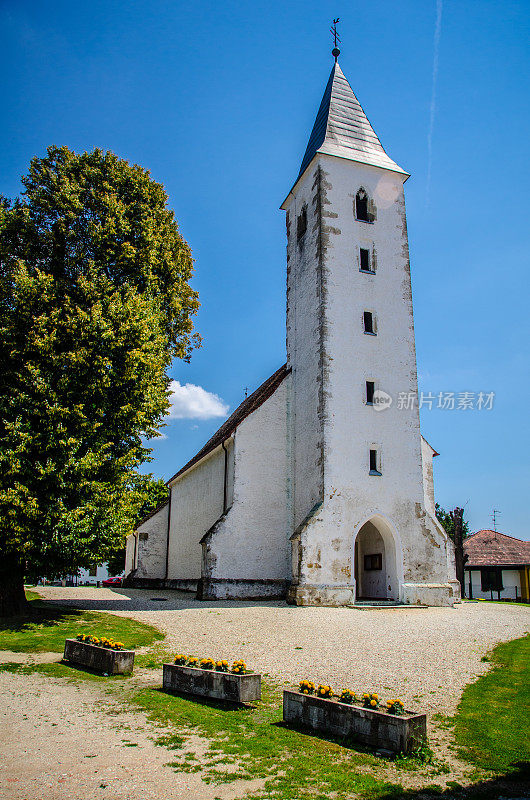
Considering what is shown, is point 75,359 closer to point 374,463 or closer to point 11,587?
point 11,587

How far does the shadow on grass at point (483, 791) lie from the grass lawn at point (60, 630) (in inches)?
328

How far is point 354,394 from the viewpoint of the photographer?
23094 millimetres

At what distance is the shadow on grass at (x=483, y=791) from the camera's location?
4.86 metres

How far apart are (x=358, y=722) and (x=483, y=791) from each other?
1.55 metres

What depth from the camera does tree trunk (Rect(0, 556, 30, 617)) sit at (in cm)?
1514

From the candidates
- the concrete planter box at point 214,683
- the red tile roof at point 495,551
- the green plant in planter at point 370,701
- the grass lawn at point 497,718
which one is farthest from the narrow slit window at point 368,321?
the red tile roof at point 495,551

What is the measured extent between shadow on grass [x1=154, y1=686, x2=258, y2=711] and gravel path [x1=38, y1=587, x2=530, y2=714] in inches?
61.5

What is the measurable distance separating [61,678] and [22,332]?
9.72 metres

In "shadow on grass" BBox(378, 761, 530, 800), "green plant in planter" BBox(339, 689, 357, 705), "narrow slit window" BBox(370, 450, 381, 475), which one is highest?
"narrow slit window" BBox(370, 450, 381, 475)

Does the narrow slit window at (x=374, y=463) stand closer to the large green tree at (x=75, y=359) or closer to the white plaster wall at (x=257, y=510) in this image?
the white plaster wall at (x=257, y=510)

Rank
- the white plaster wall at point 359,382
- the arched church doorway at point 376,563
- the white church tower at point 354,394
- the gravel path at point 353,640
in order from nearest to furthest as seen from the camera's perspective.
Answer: the gravel path at point 353,640, the white church tower at point 354,394, the white plaster wall at point 359,382, the arched church doorway at point 376,563

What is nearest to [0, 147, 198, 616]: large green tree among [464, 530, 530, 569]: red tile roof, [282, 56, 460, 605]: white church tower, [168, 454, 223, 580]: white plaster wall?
[282, 56, 460, 605]: white church tower

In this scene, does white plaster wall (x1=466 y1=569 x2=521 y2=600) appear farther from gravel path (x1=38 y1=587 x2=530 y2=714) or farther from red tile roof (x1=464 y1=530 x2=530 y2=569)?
gravel path (x1=38 y1=587 x2=530 y2=714)

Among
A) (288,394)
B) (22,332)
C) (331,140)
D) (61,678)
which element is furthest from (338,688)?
(331,140)
